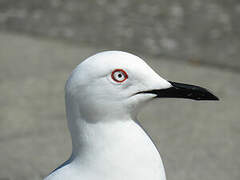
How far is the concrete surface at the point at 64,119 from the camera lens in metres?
4.38

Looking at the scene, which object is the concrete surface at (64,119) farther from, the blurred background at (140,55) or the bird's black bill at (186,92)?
the bird's black bill at (186,92)

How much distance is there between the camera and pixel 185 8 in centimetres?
752

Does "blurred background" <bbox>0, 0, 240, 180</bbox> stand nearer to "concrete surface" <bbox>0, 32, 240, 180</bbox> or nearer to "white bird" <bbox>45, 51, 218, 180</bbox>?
"concrete surface" <bbox>0, 32, 240, 180</bbox>

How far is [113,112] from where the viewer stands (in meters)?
2.42

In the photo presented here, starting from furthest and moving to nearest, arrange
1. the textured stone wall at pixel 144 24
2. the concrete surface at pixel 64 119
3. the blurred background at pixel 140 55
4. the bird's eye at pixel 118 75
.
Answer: the textured stone wall at pixel 144 24, the blurred background at pixel 140 55, the concrete surface at pixel 64 119, the bird's eye at pixel 118 75

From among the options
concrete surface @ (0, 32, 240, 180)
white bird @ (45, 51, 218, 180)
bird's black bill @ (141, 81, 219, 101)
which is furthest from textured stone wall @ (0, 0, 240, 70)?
white bird @ (45, 51, 218, 180)

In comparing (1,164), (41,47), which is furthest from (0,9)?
(1,164)

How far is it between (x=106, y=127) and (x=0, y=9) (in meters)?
5.68

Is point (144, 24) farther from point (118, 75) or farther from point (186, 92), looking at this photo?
point (118, 75)

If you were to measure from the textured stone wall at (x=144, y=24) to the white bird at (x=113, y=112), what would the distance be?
392 cm

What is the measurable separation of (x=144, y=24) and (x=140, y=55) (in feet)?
3.31

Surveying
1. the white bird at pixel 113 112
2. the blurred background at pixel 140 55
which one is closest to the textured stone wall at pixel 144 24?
the blurred background at pixel 140 55

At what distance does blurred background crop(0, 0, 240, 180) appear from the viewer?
4523mm

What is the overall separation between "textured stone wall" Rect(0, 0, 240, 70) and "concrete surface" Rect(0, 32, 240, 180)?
0.37 meters
